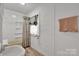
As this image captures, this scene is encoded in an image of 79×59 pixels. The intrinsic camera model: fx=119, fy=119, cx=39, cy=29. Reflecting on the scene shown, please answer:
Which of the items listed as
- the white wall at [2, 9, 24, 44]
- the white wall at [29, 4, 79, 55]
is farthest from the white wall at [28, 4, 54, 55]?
the white wall at [2, 9, 24, 44]

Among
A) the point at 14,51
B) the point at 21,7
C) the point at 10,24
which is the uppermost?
the point at 21,7

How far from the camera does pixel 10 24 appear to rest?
120cm

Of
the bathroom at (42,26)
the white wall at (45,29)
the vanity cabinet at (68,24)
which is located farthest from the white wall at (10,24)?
the vanity cabinet at (68,24)

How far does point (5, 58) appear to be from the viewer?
1203 millimetres

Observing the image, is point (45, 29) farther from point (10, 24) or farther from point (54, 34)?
point (10, 24)

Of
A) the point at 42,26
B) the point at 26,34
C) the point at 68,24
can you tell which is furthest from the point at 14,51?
the point at 68,24

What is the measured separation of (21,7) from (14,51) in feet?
1.50

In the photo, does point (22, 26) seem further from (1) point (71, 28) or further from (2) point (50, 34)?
(1) point (71, 28)

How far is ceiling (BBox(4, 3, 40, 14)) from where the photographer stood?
121 centimetres

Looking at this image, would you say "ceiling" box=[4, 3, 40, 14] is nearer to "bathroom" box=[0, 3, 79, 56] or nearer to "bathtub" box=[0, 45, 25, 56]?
"bathroom" box=[0, 3, 79, 56]

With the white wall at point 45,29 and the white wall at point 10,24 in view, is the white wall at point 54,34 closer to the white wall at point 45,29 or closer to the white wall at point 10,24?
the white wall at point 45,29

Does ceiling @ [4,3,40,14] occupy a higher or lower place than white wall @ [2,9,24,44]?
higher

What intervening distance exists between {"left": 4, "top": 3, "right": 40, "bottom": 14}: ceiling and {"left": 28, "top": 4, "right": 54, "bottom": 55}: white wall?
4 centimetres

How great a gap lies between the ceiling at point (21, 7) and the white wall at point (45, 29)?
0.04 m
